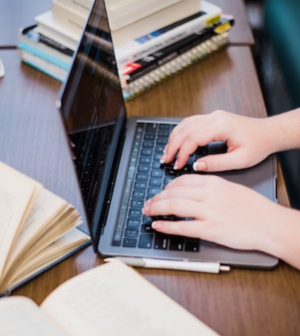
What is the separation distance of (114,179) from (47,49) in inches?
15.6

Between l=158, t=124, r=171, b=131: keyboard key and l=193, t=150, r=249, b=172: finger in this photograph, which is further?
l=158, t=124, r=171, b=131: keyboard key

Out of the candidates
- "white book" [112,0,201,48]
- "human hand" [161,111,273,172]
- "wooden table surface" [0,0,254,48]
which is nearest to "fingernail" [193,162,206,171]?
"human hand" [161,111,273,172]

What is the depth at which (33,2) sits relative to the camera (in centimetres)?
123

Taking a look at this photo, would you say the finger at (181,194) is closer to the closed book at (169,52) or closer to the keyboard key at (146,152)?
the keyboard key at (146,152)

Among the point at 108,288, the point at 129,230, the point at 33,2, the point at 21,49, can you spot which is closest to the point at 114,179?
the point at 129,230

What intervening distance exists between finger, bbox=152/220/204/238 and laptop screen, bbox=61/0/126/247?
109 millimetres

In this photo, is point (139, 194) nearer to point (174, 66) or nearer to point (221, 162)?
point (221, 162)

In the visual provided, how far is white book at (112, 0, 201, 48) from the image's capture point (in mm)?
912

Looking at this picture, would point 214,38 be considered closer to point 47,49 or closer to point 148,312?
point 47,49

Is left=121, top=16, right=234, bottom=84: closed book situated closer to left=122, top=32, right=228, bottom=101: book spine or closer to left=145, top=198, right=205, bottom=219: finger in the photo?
left=122, top=32, right=228, bottom=101: book spine

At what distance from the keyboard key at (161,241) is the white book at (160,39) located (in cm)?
40

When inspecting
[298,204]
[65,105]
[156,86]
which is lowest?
[298,204]

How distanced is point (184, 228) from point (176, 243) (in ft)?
0.10

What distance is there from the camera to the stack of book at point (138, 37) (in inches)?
35.4
